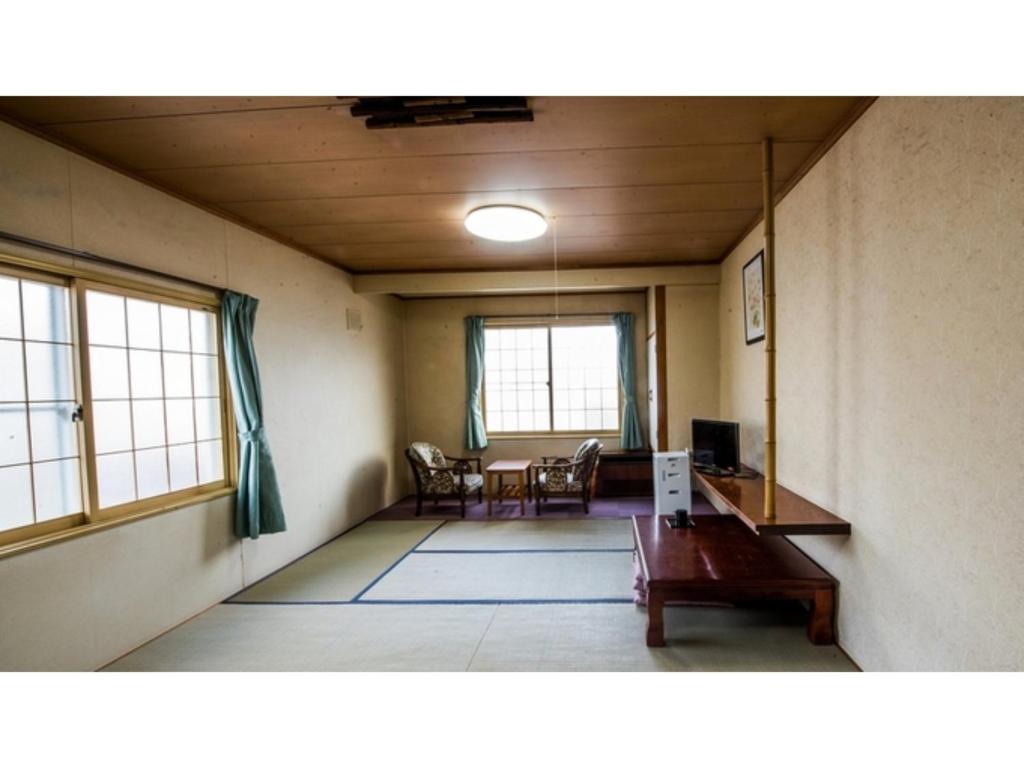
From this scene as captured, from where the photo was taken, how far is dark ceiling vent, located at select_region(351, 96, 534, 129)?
173 centimetres

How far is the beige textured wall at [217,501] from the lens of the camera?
1825mm

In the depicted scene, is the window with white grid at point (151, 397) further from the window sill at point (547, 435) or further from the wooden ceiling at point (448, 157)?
the window sill at point (547, 435)

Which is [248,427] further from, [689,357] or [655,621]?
[689,357]

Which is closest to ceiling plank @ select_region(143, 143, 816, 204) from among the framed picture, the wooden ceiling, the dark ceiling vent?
the wooden ceiling

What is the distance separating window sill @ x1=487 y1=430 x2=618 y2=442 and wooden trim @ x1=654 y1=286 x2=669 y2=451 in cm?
136

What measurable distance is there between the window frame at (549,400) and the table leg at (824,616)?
149 inches

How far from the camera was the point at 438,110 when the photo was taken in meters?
1.79

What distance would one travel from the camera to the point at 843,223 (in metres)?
1.95

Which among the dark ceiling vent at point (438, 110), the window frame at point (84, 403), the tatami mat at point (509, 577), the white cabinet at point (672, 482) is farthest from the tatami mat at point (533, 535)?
the dark ceiling vent at point (438, 110)

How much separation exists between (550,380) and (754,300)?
3024mm

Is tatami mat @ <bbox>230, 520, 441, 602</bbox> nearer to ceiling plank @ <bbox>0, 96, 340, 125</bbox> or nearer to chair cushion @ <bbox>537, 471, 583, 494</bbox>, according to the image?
chair cushion @ <bbox>537, 471, 583, 494</bbox>

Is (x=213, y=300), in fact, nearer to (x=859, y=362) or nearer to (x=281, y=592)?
(x=281, y=592)
